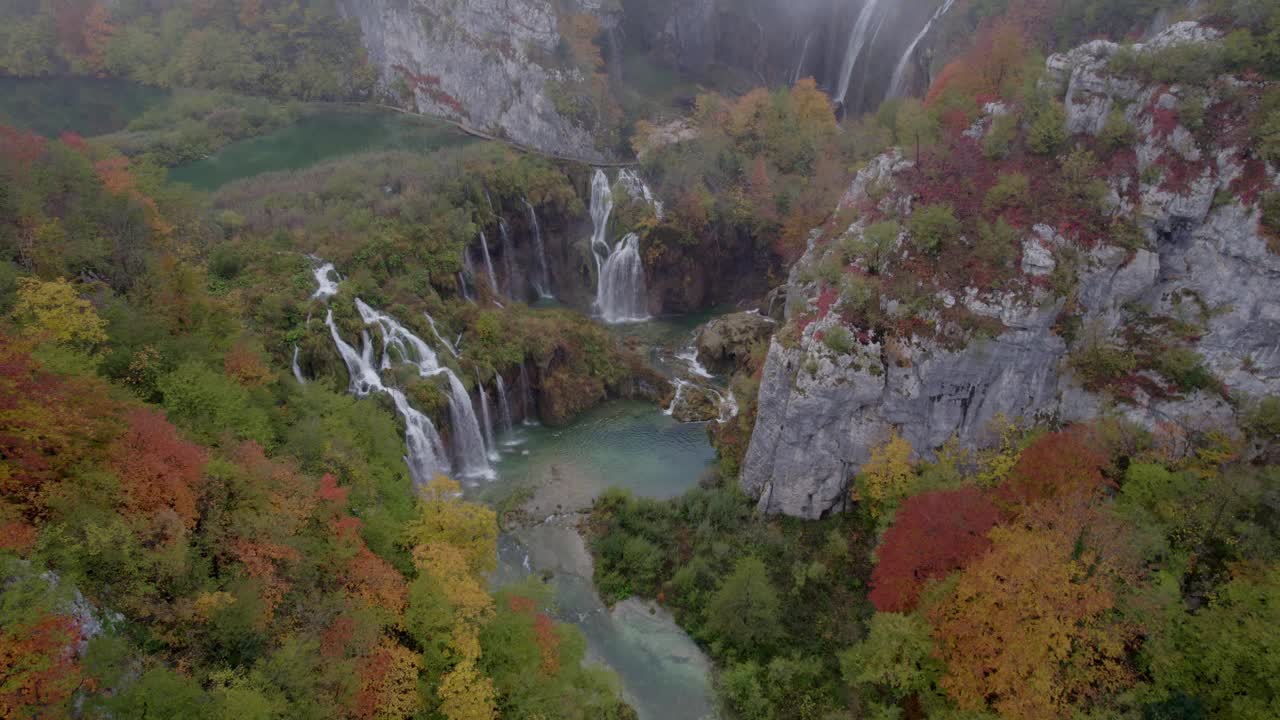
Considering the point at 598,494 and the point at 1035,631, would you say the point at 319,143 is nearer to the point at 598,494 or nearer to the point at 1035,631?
the point at 598,494

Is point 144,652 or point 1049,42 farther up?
point 1049,42

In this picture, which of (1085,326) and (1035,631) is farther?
(1085,326)

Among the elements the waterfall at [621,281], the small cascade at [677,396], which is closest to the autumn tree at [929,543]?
the small cascade at [677,396]

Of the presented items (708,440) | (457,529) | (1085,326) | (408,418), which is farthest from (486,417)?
(1085,326)

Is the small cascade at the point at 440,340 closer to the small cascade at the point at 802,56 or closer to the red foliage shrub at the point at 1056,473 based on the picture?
the red foliage shrub at the point at 1056,473

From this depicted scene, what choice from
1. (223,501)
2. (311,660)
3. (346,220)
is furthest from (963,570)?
(346,220)

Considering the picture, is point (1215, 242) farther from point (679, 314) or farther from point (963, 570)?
point (679, 314)
